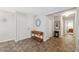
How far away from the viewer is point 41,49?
1.71 m

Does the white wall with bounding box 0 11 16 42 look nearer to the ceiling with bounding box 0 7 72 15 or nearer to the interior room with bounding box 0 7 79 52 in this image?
the interior room with bounding box 0 7 79 52

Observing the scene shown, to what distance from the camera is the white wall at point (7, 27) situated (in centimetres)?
161

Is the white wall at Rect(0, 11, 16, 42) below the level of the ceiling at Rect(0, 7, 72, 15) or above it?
below

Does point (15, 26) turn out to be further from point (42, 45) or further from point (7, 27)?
point (42, 45)

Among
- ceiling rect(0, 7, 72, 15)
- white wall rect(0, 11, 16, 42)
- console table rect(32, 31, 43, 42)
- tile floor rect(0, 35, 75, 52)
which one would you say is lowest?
tile floor rect(0, 35, 75, 52)

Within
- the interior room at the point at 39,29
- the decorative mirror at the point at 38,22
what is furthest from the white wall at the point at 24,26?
the decorative mirror at the point at 38,22

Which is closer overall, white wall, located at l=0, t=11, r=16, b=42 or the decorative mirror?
white wall, located at l=0, t=11, r=16, b=42

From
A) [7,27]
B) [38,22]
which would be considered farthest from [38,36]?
[7,27]

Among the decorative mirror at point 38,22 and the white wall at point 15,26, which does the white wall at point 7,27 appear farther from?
the decorative mirror at point 38,22

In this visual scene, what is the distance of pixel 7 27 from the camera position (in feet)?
5.42

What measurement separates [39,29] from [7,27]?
64 cm

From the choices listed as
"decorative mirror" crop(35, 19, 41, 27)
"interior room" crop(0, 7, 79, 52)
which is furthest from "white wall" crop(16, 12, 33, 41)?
"decorative mirror" crop(35, 19, 41, 27)

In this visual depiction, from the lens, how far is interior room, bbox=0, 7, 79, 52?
1.63m
